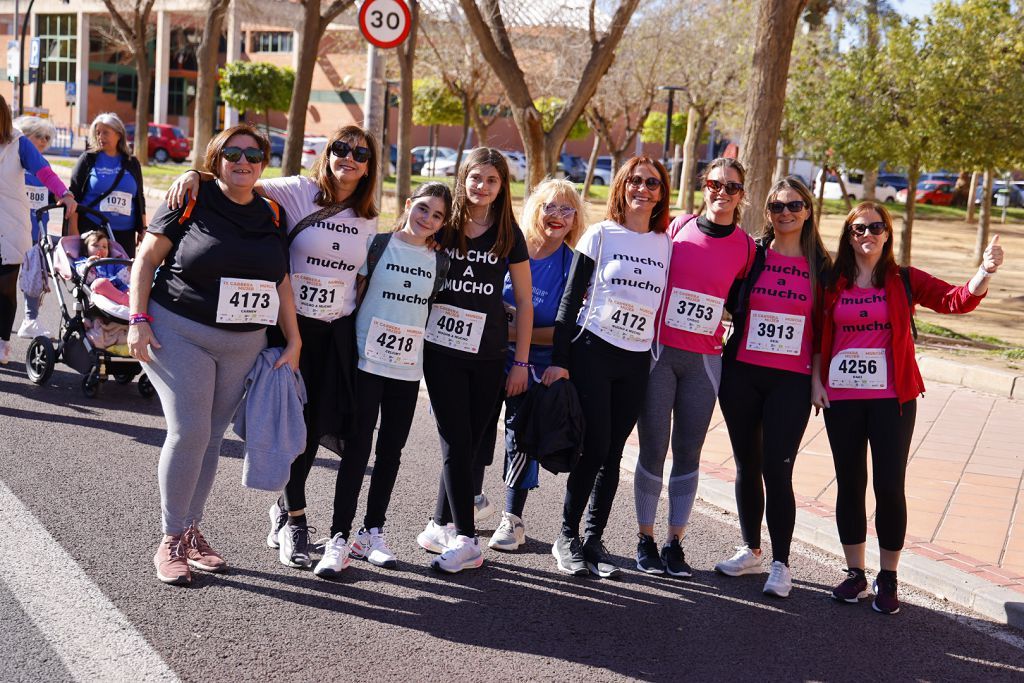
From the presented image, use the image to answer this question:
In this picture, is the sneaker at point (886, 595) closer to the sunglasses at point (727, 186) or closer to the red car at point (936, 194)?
the sunglasses at point (727, 186)

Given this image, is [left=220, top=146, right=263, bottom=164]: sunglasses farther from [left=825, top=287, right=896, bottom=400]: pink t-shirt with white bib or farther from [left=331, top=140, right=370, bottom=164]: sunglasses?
[left=825, top=287, right=896, bottom=400]: pink t-shirt with white bib

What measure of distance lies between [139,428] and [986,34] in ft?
58.1

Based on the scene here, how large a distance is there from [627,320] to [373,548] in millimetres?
1577

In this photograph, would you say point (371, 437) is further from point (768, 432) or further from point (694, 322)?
point (768, 432)

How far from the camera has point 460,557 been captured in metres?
5.21

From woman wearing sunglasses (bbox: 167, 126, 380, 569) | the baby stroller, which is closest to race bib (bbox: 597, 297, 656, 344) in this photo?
woman wearing sunglasses (bbox: 167, 126, 380, 569)

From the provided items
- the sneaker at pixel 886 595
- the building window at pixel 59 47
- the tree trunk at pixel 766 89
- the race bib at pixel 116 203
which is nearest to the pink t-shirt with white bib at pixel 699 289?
the sneaker at pixel 886 595

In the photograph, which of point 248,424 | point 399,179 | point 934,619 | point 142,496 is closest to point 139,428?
point 142,496

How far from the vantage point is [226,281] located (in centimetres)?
455

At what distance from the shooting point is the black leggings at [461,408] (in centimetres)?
508

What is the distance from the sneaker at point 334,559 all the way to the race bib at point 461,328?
100 centimetres

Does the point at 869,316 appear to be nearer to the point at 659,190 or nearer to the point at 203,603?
the point at 659,190

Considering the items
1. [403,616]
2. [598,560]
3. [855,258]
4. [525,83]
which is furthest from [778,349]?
[525,83]

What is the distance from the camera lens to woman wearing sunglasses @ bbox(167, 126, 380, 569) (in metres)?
4.89
